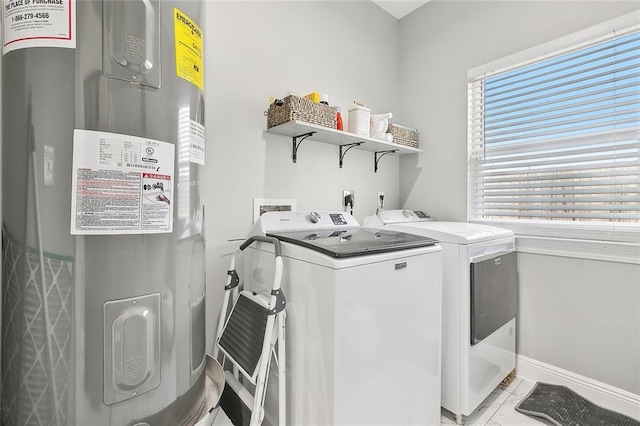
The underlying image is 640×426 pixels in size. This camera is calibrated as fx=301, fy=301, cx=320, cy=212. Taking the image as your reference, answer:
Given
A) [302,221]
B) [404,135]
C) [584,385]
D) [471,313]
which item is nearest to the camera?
[471,313]

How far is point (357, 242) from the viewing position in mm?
1329

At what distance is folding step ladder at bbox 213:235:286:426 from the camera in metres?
1.17

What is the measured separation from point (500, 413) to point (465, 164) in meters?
1.66

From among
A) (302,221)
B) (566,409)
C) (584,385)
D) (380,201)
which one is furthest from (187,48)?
(584,385)

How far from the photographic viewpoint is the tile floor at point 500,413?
166 cm

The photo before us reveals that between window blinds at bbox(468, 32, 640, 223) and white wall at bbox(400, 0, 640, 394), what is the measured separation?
0.15 metres

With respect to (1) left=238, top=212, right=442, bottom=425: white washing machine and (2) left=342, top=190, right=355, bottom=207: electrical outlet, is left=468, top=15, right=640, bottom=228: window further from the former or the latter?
(1) left=238, top=212, right=442, bottom=425: white washing machine

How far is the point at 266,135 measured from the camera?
1895 mm

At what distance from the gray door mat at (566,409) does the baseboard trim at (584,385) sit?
0.12 ft

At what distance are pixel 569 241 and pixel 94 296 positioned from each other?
2.37 metres

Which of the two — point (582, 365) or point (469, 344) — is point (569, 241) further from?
point (469, 344)

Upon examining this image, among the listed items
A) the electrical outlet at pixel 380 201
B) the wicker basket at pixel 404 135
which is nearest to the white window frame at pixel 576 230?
the wicker basket at pixel 404 135

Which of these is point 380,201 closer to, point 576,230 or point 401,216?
point 401,216

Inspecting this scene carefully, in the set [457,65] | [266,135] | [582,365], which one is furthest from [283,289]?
[457,65]
